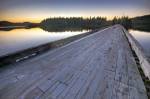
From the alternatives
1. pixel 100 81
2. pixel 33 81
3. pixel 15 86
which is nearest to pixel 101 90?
pixel 100 81

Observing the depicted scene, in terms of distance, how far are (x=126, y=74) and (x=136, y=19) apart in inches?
6598

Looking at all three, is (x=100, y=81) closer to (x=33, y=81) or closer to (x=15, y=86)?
(x=33, y=81)

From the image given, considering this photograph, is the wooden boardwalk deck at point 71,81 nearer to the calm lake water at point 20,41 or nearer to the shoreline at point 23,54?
the shoreline at point 23,54

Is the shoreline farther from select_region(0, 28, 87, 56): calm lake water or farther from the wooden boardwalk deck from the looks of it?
select_region(0, 28, 87, 56): calm lake water

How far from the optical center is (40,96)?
300cm

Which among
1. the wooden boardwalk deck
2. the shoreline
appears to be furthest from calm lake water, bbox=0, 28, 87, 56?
the wooden boardwalk deck

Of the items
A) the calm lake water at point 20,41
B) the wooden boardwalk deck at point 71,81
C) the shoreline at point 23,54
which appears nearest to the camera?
the wooden boardwalk deck at point 71,81

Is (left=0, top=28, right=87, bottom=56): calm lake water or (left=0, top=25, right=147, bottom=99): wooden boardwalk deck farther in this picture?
(left=0, top=28, right=87, bottom=56): calm lake water

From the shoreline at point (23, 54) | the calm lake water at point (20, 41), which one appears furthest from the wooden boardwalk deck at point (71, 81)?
the calm lake water at point (20, 41)

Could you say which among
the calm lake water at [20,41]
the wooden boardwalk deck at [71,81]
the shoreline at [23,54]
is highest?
the shoreline at [23,54]

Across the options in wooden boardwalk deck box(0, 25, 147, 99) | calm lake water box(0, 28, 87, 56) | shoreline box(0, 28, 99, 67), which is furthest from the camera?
calm lake water box(0, 28, 87, 56)

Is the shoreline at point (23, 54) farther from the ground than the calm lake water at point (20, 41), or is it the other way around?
the shoreline at point (23, 54)

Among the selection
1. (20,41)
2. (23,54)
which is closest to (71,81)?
(23,54)

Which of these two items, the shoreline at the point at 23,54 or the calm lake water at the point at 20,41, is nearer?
the shoreline at the point at 23,54
